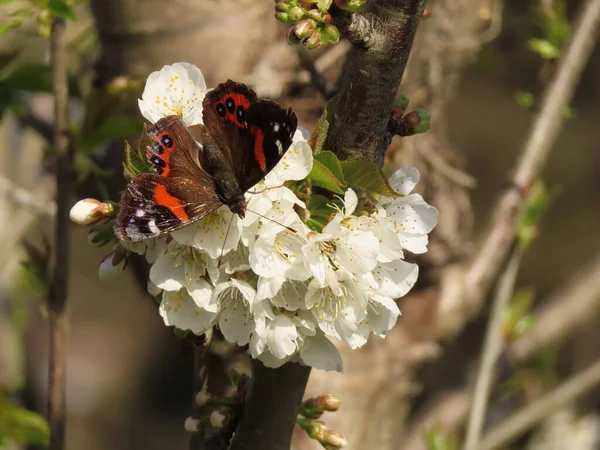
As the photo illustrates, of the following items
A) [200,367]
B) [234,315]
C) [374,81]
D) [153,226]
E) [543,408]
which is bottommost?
[543,408]

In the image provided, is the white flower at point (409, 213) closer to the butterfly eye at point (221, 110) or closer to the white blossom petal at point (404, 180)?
the white blossom petal at point (404, 180)

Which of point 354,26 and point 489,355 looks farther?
point 489,355

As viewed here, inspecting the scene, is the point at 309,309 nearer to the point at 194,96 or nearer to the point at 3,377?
the point at 194,96

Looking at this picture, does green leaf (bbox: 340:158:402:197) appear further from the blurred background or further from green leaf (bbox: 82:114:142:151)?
green leaf (bbox: 82:114:142:151)

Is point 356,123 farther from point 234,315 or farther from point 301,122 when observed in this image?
point 301,122

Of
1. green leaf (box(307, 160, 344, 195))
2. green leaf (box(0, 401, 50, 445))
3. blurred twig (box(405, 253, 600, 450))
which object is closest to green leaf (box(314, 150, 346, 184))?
green leaf (box(307, 160, 344, 195))

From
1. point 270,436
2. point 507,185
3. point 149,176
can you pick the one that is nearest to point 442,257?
point 507,185

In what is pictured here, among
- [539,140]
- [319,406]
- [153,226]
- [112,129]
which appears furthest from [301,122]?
[153,226]

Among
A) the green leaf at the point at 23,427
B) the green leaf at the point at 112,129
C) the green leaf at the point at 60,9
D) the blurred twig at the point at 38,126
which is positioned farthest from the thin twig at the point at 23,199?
the green leaf at the point at 60,9
